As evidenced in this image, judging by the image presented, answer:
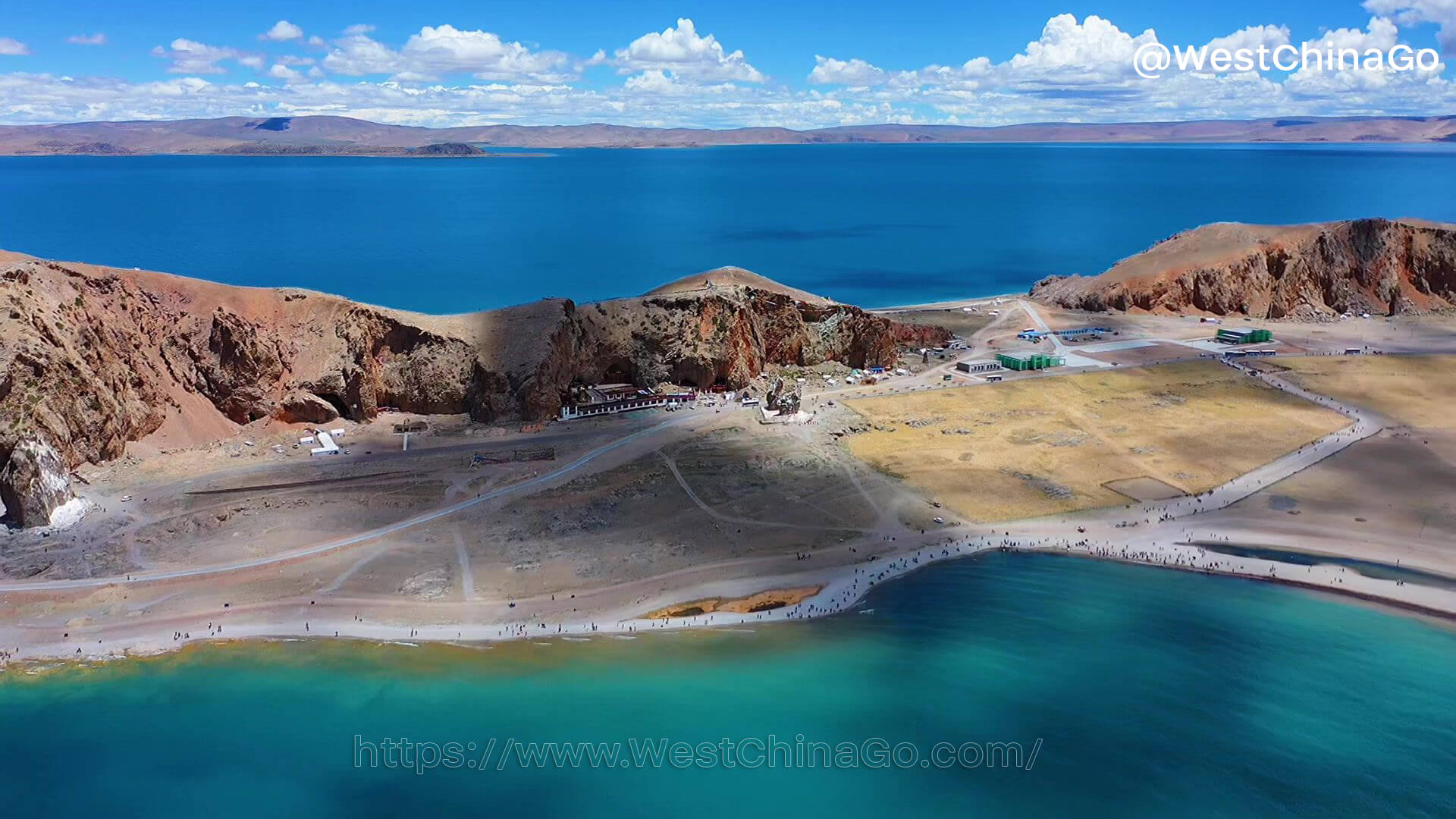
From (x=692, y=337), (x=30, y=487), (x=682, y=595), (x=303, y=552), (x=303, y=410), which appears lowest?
(x=682, y=595)

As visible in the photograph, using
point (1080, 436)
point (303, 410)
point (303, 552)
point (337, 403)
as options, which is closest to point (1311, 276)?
point (1080, 436)

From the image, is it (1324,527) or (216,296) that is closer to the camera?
(1324,527)

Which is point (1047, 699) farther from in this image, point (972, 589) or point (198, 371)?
point (198, 371)

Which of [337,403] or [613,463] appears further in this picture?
[337,403]

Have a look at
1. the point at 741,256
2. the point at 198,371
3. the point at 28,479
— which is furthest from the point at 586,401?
the point at 741,256

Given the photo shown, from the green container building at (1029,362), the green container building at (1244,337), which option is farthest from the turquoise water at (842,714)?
the green container building at (1244,337)

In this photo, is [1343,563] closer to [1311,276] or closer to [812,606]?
[812,606]

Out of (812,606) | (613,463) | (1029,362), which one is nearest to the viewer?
(812,606)

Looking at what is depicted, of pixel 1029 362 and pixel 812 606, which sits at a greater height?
pixel 1029 362
